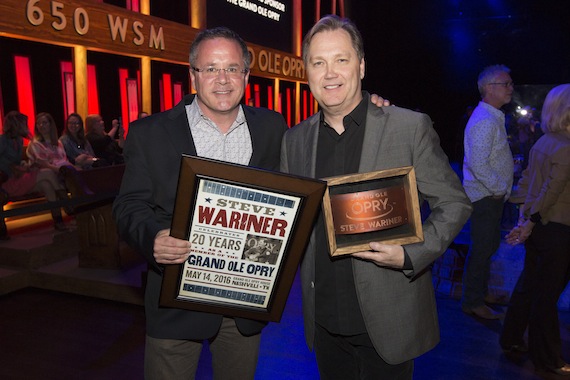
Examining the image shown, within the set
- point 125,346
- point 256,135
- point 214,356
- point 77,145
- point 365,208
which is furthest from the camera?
point 77,145

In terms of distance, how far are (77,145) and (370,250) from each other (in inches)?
238

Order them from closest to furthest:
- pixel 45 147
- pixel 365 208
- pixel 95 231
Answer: pixel 365 208, pixel 95 231, pixel 45 147

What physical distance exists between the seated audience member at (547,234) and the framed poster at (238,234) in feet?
6.48

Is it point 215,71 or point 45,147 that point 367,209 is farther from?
point 45,147

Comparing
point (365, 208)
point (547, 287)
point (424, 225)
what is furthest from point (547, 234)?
point (365, 208)

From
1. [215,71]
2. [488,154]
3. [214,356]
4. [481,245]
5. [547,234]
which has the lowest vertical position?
[214,356]

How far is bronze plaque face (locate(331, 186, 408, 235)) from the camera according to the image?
1.52 m

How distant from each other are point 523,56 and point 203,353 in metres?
13.7

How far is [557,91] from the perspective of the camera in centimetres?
288

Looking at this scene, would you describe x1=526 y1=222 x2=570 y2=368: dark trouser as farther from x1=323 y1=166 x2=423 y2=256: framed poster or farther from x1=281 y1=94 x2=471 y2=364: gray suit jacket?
x1=323 y1=166 x2=423 y2=256: framed poster

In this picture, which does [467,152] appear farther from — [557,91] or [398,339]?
[398,339]

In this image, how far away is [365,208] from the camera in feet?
5.01

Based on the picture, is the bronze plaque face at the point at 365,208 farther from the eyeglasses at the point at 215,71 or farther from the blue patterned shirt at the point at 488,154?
the blue patterned shirt at the point at 488,154

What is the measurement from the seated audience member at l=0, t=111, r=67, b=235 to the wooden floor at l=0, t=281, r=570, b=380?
172cm
